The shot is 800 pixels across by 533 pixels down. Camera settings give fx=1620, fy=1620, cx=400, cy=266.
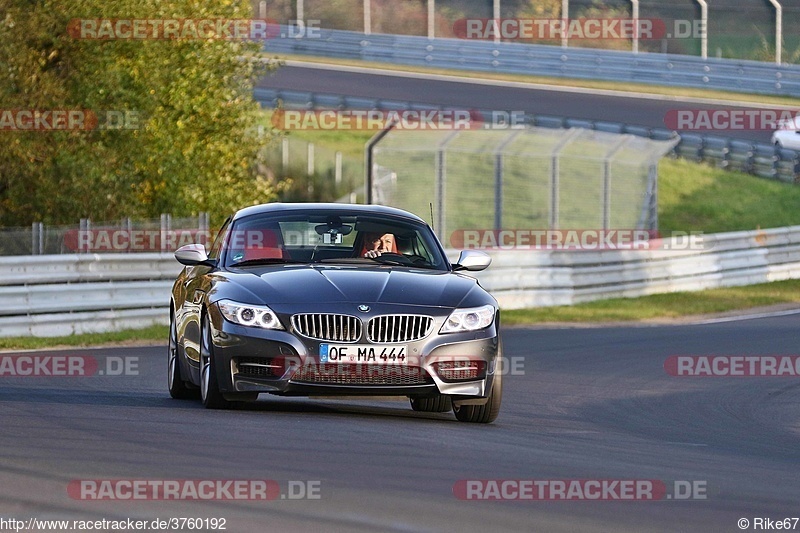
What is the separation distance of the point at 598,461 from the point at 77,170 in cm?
1782

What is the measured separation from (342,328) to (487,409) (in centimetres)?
124

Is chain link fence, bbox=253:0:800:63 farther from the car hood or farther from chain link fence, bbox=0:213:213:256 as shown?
the car hood

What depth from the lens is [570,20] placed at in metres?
41.6

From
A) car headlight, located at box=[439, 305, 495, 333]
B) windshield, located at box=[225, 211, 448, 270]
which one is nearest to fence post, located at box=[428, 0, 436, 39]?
windshield, located at box=[225, 211, 448, 270]

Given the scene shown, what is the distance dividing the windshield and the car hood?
329mm

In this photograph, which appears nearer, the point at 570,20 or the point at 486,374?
the point at 486,374

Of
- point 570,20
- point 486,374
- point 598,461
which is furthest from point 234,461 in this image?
point 570,20

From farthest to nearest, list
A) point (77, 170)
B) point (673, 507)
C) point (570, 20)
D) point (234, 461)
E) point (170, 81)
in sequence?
point (570, 20) < point (170, 81) < point (77, 170) < point (234, 461) < point (673, 507)

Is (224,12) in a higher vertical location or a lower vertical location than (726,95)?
higher

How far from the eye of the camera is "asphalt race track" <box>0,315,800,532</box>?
6.53 metres

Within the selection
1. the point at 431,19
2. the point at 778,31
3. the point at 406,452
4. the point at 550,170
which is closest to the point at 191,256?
the point at 406,452

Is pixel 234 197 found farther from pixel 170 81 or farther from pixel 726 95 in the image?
pixel 726 95

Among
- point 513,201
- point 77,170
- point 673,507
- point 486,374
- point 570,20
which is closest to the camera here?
point 673,507

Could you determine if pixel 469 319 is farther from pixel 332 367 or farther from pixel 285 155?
pixel 285 155
